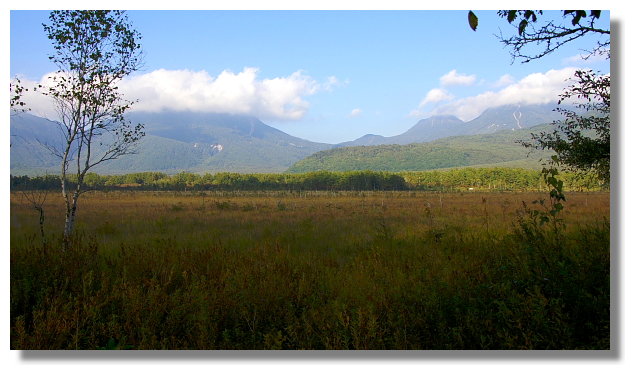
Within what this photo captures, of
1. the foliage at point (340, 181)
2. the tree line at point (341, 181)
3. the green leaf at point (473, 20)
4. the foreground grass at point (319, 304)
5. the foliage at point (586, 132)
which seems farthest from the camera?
the tree line at point (341, 181)

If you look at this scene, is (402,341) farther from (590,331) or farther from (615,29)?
(615,29)

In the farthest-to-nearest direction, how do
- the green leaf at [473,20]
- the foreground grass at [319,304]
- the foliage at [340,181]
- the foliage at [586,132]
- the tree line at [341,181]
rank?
the tree line at [341,181], the foliage at [340,181], the foliage at [586,132], the foreground grass at [319,304], the green leaf at [473,20]

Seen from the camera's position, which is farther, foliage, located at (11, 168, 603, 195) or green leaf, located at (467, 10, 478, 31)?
foliage, located at (11, 168, 603, 195)

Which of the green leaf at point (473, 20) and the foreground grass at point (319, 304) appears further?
the foreground grass at point (319, 304)

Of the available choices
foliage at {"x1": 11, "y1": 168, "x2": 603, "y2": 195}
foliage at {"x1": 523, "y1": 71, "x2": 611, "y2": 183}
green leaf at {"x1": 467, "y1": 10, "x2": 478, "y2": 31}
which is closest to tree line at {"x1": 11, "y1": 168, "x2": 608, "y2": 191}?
foliage at {"x1": 11, "y1": 168, "x2": 603, "y2": 195}

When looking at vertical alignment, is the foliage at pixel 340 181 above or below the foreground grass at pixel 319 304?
above

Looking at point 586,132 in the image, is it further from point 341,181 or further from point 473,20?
point 341,181

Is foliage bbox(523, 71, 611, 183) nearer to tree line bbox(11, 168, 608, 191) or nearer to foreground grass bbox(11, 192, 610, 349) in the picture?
foreground grass bbox(11, 192, 610, 349)

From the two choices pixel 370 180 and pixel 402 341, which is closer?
pixel 402 341

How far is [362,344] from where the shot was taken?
385 centimetres

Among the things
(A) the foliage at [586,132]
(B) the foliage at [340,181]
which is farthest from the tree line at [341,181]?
(A) the foliage at [586,132]

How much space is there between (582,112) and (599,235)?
10.3 ft

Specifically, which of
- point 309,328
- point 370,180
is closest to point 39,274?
point 309,328

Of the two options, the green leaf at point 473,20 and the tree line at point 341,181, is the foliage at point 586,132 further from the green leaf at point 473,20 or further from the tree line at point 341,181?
the tree line at point 341,181
